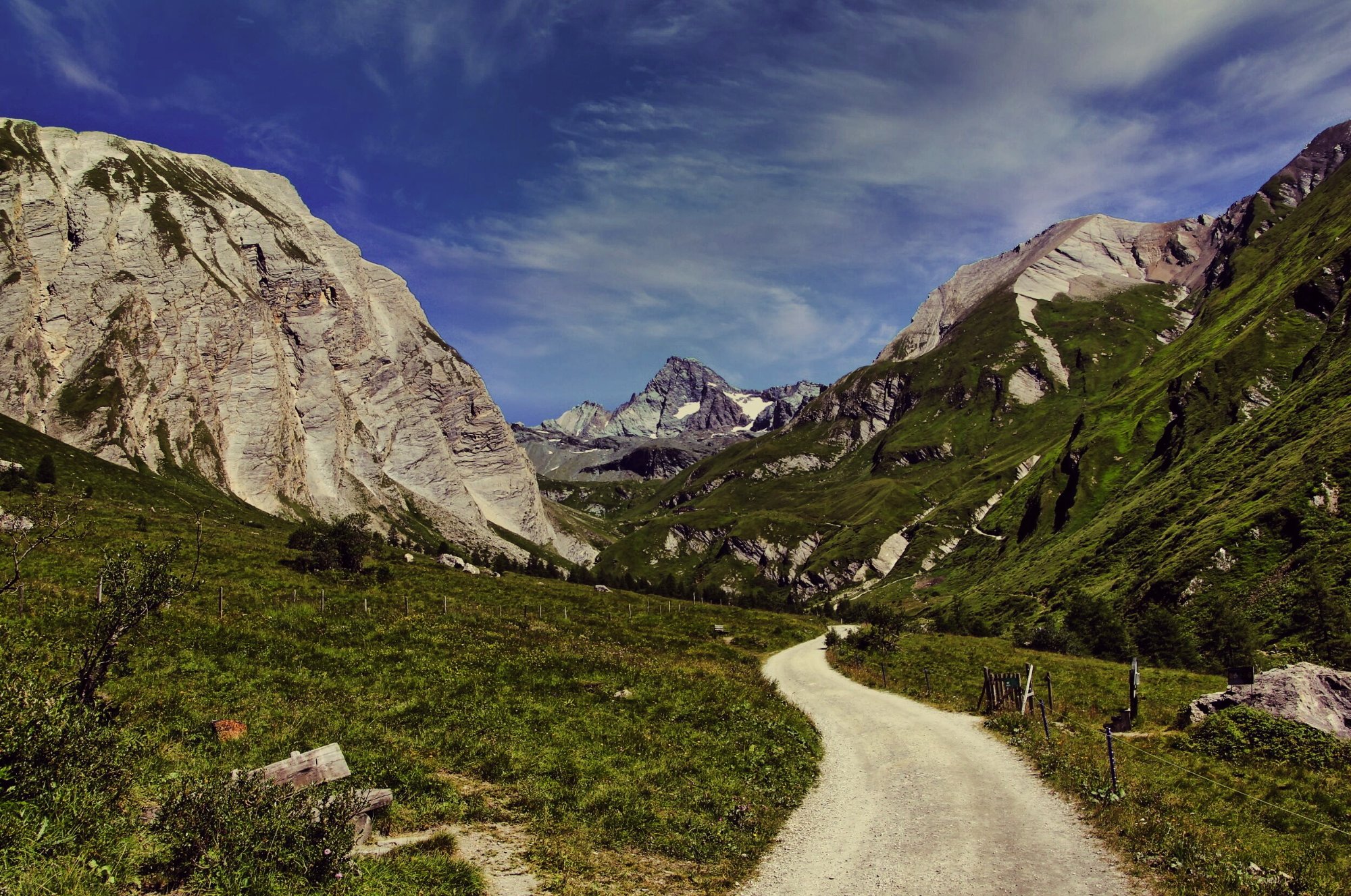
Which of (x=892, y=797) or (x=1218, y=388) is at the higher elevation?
(x=1218, y=388)

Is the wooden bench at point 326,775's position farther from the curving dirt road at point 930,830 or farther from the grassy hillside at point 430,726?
the curving dirt road at point 930,830

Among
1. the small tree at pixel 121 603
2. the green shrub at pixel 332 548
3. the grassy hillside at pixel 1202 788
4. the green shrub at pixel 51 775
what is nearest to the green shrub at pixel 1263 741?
the grassy hillside at pixel 1202 788

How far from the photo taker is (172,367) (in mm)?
178625

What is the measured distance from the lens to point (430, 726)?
22547mm

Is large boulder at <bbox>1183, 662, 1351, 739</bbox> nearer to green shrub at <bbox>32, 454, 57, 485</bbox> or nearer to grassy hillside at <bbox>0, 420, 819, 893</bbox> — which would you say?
grassy hillside at <bbox>0, 420, 819, 893</bbox>

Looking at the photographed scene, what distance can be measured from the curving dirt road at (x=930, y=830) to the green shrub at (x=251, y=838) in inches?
345

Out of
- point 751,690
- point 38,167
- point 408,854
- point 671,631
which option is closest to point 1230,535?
point 671,631

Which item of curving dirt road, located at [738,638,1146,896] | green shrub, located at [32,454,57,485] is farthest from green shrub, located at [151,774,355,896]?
green shrub, located at [32,454,57,485]

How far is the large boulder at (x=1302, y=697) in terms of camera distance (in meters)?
24.8

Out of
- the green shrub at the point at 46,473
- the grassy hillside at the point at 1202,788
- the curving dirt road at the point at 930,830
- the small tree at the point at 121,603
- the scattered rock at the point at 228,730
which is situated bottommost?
the curving dirt road at the point at 930,830

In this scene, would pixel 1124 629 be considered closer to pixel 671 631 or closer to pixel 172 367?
pixel 671 631

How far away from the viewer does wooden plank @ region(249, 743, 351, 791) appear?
14.2 m

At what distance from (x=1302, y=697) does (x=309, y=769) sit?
34777mm

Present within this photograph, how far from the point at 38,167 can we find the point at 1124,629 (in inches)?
10710
